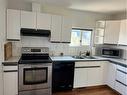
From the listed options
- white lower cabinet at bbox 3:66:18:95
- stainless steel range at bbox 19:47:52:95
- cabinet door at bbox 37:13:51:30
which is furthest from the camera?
cabinet door at bbox 37:13:51:30

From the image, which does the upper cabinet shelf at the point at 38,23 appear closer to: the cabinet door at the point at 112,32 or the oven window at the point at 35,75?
the oven window at the point at 35,75

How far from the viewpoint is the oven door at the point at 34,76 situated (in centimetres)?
274

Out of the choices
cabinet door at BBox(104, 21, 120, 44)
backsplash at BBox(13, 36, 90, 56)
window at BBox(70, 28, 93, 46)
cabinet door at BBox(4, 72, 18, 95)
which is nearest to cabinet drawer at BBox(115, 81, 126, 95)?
cabinet door at BBox(104, 21, 120, 44)

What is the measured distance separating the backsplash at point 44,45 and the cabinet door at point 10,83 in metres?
0.83

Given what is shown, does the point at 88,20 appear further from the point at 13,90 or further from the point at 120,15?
the point at 13,90

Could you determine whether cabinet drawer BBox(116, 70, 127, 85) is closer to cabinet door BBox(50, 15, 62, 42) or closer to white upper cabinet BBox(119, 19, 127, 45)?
white upper cabinet BBox(119, 19, 127, 45)

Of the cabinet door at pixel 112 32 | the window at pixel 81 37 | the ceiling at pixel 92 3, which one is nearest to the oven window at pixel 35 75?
the window at pixel 81 37

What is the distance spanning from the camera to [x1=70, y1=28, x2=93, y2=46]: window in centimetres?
393

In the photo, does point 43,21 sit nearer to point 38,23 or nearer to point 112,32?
point 38,23

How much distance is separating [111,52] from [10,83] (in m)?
2.95

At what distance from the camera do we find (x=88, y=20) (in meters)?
3.94

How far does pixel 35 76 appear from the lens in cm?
283

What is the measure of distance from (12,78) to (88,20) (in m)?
2.85

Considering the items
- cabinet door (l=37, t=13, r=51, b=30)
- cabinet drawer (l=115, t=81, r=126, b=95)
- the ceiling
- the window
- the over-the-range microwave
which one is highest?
the ceiling
